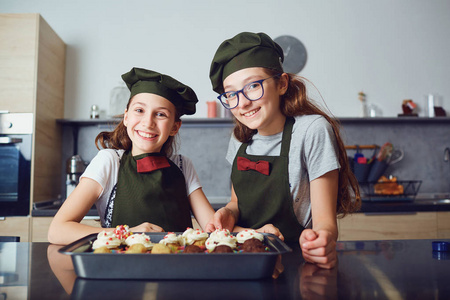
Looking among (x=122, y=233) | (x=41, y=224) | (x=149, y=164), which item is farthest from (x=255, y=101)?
(x=41, y=224)

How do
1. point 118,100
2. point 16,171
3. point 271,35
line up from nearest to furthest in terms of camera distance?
point 16,171 → point 118,100 → point 271,35

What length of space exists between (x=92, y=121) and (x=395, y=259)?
2.45m

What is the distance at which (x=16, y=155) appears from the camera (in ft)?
7.82

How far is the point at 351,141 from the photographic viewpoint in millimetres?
2906

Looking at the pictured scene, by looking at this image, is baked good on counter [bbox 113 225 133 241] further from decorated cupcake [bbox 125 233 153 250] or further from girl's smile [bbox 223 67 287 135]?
girl's smile [bbox 223 67 287 135]

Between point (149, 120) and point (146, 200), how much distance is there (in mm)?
277

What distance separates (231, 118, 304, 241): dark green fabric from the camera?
1.17m

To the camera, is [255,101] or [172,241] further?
[255,101]

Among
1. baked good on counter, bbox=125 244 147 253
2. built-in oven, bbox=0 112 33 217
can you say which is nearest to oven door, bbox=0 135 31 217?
built-in oven, bbox=0 112 33 217

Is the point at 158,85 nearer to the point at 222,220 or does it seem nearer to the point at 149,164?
the point at 149,164

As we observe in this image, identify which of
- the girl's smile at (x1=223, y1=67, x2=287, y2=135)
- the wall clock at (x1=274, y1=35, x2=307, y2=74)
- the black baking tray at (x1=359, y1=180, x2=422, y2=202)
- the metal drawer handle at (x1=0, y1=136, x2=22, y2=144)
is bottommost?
the black baking tray at (x1=359, y1=180, x2=422, y2=202)

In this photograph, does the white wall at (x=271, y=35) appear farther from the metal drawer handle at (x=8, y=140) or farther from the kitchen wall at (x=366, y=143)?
the metal drawer handle at (x=8, y=140)

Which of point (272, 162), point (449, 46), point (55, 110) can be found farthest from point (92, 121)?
point (449, 46)

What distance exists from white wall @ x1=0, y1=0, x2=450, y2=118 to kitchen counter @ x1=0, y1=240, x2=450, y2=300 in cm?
223
